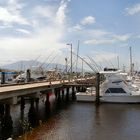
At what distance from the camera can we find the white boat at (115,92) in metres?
60.2

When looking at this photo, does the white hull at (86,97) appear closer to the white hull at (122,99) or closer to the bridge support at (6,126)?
the white hull at (122,99)

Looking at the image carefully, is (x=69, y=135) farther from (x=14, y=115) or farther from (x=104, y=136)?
(x=14, y=115)

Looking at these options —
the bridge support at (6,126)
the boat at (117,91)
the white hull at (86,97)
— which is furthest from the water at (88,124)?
the white hull at (86,97)

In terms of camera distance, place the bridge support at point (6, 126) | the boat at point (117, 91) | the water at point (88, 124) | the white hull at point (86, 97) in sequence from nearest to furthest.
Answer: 1. the water at point (88, 124)
2. the bridge support at point (6, 126)
3. the boat at point (117, 91)
4. the white hull at point (86, 97)

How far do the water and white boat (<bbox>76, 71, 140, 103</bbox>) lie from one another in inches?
204

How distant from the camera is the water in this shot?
32312 millimetres

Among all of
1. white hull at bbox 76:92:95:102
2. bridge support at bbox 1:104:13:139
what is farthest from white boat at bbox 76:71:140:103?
bridge support at bbox 1:104:13:139

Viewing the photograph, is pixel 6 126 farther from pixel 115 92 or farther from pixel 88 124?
pixel 115 92

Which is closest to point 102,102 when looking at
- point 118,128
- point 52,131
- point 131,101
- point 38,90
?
point 131,101

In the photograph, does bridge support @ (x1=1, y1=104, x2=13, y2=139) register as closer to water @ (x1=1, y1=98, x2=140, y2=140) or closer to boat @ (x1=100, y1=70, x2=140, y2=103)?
water @ (x1=1, y1=98, x2=140, y2=140)

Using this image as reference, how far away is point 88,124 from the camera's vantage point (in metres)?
38.8

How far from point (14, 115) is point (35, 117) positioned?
3130 mm

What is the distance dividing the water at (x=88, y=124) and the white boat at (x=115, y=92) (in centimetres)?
517

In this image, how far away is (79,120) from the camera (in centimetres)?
4175
